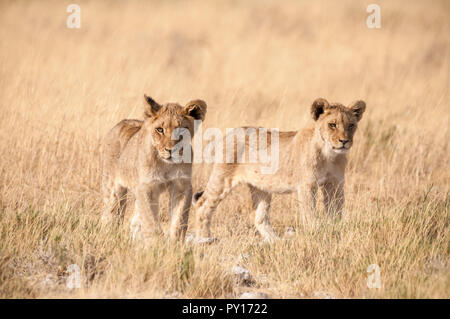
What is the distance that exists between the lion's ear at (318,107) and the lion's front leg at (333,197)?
0.70 meters

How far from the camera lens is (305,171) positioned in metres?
6.82

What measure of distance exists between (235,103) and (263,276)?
210 inches

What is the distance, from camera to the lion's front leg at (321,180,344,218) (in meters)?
6.72

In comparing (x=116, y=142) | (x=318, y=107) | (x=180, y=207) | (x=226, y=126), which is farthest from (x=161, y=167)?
(x=226, y=126)

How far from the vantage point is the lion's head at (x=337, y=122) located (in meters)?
6.56

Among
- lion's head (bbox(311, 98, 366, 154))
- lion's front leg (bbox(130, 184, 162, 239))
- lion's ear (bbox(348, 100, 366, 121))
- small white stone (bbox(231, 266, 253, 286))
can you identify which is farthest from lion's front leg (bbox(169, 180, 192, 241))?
lion's ear (bbox(348, 100, 366, 121))

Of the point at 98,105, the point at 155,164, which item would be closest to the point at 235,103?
the point at 98,105

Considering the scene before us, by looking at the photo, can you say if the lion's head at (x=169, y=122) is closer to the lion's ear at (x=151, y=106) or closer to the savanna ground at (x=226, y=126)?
the lion's ear at (x=151, y=106)

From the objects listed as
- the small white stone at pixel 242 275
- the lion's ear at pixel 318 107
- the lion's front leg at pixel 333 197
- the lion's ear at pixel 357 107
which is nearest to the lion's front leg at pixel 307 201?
the lion's front leg at pixel 333 197

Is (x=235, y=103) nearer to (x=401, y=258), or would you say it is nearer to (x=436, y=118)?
→ (x=436, y=118)

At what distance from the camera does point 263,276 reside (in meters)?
5.79

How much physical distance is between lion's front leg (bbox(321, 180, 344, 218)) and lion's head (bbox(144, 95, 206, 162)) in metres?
1.60

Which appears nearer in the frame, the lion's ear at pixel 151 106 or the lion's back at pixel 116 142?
the lion's ear at pixel 151 106

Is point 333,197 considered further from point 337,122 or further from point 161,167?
point 161,167
